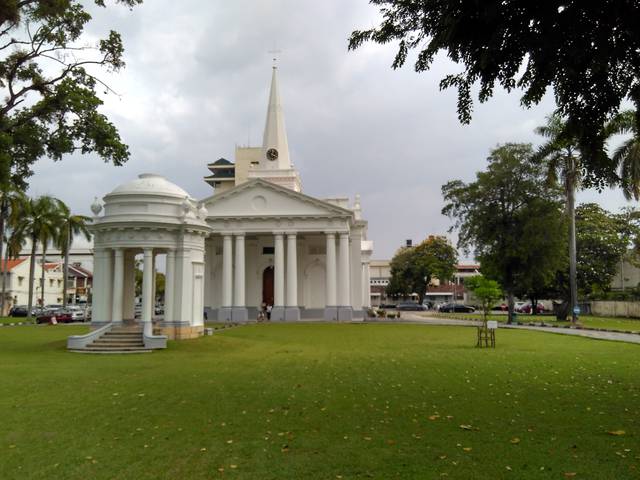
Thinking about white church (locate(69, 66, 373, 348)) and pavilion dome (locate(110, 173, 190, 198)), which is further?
white church (locate(69, 66, 373, 348))

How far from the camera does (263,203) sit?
43656mm

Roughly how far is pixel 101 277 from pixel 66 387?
1111 cm

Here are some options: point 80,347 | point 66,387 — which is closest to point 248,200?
point 80,347

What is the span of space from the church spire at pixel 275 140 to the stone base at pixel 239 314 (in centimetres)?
1324

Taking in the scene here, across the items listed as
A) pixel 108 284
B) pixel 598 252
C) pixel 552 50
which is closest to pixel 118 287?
pixel 108 284

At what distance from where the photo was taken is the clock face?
1929 inches

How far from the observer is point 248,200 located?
43.7 metres

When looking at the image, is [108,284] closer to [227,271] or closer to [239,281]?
[239,281]

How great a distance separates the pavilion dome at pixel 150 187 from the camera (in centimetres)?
2194

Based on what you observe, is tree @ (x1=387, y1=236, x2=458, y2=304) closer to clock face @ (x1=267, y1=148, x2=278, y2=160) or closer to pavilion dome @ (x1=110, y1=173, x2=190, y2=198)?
clock face @ (x1=267, y1=148, x2=278, y2=160)

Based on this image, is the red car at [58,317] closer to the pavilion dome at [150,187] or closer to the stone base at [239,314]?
the stone base at [239,314]

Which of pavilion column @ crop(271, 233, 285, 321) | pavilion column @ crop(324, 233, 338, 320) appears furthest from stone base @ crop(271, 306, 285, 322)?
pavilion column @ crop(324, 233, 338, 320)

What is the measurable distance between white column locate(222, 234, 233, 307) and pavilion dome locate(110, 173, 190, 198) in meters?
20.3

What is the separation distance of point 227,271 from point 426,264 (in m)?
44.7
